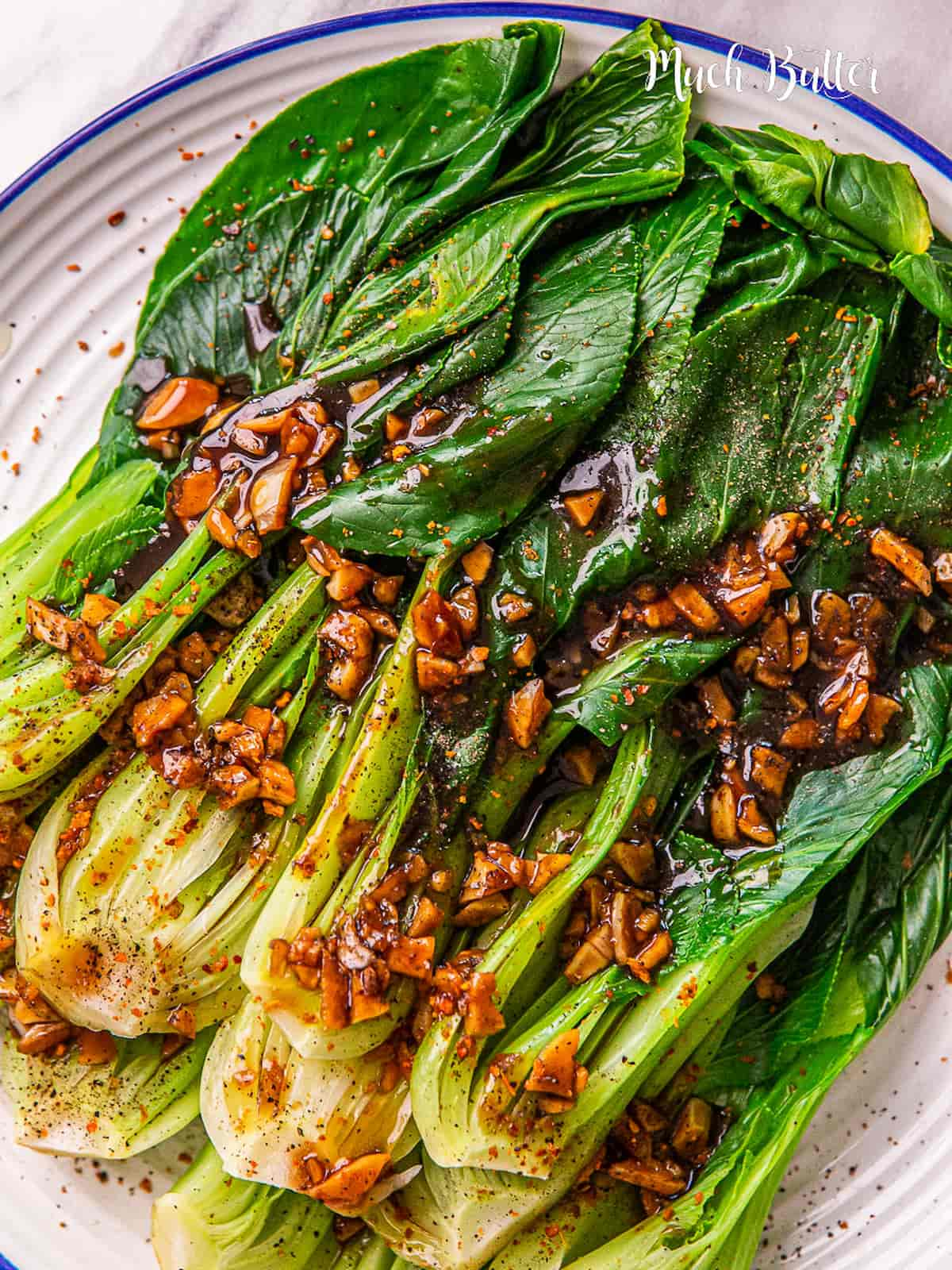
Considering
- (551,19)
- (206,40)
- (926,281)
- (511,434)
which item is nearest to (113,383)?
(206,40)

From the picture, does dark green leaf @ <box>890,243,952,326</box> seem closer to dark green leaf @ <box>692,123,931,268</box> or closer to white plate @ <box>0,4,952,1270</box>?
dark green leaf @ <box>692,123,931,268</box>

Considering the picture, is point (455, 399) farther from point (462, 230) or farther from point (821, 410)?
point (821, 410)

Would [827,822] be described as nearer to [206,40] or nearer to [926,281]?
[926,281]

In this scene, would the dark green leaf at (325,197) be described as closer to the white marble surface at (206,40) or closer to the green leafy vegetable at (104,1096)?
the white marble surface at (206,40)

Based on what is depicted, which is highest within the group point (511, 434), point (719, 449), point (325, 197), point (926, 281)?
point (926, 281)

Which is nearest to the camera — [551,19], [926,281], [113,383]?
[926,281]

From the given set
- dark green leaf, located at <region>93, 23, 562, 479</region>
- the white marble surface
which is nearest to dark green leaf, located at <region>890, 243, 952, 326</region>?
the white marble surface

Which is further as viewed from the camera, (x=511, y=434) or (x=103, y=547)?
(x=103, y=547)
